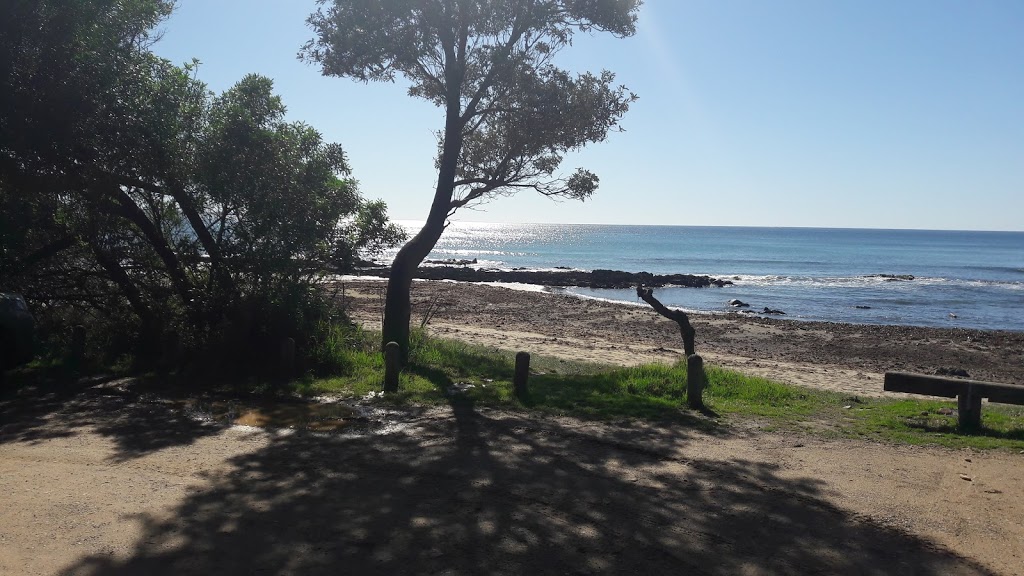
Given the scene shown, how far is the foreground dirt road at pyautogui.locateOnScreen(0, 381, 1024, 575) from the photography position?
16.6 ft

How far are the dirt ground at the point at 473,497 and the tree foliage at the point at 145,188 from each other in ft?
8.31

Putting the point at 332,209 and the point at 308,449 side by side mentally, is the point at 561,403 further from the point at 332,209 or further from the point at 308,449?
the point at 332,209

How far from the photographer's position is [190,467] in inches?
277

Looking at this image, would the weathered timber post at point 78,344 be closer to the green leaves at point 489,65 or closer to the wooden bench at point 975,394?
the green leaves at point 489,65

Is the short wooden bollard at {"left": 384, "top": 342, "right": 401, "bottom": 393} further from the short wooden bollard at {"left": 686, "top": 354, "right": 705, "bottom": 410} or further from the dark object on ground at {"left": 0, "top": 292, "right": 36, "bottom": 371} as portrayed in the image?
the dark object on ground at {"left": 0, "top": 292, "right": 36, "bottom": 371}

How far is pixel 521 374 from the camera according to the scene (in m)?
10.6

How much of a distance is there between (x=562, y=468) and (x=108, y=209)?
8505 millimetres

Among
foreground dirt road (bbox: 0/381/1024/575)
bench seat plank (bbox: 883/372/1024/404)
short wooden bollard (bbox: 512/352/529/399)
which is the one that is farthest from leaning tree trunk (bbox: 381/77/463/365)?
bench seat plank (bbox: 883/372/1024/404)

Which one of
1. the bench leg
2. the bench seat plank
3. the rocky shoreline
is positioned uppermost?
the bench seat plank

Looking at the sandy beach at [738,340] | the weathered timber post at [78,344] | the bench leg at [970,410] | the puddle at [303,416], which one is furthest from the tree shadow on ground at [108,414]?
the bench leg at [970,410]

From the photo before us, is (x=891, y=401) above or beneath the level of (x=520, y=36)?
beneath

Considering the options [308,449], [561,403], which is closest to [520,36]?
[561,403]

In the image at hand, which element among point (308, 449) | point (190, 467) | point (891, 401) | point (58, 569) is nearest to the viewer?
point (58, 569)

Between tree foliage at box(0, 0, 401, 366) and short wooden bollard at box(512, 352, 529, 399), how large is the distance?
148 inches
